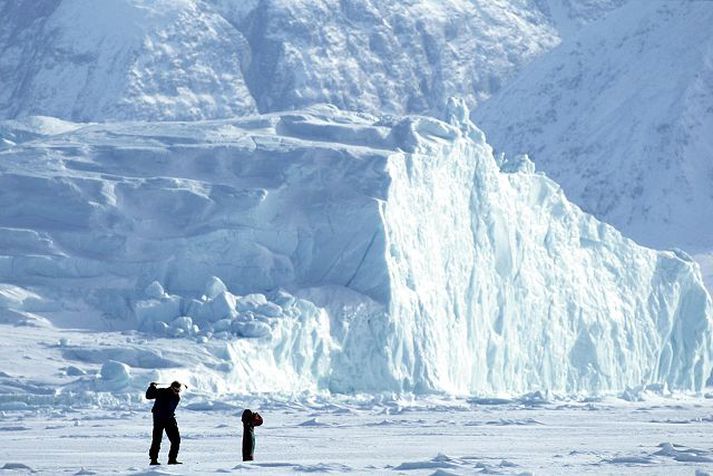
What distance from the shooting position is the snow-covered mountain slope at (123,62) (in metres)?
153

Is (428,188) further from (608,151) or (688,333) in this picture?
(608,151)

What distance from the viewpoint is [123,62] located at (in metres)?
155

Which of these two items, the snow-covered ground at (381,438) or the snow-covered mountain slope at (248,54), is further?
the snow-covered mountain slope at (248,54)

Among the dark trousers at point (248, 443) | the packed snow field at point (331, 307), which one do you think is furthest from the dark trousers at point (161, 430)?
the dark trousers at point (248, 443)

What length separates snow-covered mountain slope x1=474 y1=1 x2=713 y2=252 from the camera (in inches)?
4921

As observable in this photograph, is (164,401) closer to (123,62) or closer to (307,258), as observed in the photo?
(307,258)

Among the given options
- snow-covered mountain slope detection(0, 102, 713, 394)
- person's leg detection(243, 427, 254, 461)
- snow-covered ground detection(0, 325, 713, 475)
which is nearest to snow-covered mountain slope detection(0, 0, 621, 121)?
snow-covered mountain slope detection(0, 102, 713, 394)

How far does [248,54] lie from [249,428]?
142015 millimetres

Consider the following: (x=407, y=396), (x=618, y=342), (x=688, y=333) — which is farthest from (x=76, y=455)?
(x=688, y=333)

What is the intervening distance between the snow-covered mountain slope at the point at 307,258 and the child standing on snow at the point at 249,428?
18552mm

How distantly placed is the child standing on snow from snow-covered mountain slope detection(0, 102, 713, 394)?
18552 mm

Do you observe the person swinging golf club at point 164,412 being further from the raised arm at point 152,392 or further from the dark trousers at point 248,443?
the dark trousers at point 248,443

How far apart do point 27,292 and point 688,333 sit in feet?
87.8

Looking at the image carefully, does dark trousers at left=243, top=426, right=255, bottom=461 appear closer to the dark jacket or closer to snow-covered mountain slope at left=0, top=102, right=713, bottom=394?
the dark jacket
